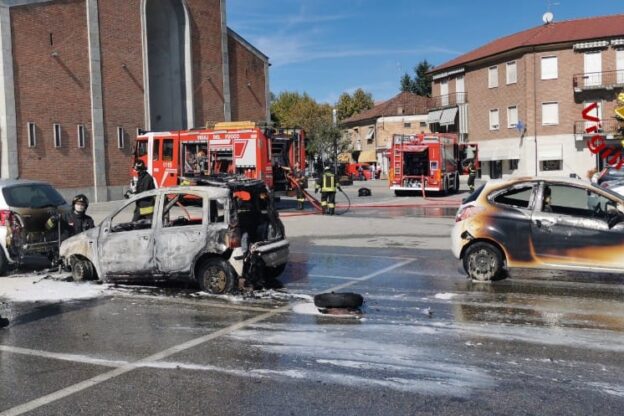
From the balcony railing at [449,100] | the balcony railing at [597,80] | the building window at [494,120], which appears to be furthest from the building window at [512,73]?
the balcony railing at [449,100]

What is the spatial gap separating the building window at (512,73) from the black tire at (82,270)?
41947 mm

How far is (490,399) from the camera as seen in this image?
15.0ft

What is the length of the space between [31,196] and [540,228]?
25.7 feet

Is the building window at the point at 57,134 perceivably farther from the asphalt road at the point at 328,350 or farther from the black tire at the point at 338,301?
the black tire at the point at 338,301

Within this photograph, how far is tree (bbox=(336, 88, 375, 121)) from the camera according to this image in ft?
281

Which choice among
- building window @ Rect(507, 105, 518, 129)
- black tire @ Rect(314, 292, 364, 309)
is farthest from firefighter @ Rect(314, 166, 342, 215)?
building window @ Rect(507, 105, 518, 129)

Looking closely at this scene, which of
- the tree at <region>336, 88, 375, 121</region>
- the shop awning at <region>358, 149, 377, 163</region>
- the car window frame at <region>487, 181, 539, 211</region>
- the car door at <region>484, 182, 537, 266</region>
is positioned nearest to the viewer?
A: the car door at <region>484, 182, 537, 266</region>

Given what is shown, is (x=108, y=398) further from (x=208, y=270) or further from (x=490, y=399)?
(x=208, y=270)

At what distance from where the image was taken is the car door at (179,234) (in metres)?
8.53

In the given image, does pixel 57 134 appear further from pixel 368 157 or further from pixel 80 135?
pixel 368 157

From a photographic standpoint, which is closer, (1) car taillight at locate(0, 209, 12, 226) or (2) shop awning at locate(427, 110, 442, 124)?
(1) car taillight at locate(0, 209, 12, 226)

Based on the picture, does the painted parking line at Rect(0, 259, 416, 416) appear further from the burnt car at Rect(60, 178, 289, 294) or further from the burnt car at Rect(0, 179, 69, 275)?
the burnt car at Rect(0, 179, 69, 275)

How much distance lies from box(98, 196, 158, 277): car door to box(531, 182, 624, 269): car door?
5.22m

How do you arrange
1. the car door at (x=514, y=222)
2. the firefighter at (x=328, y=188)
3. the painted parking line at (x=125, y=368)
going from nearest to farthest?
the painted parking line at (x=125, y=368) < the car door at (x=514, y=222) < the firefighter at (x=328, y=188)
